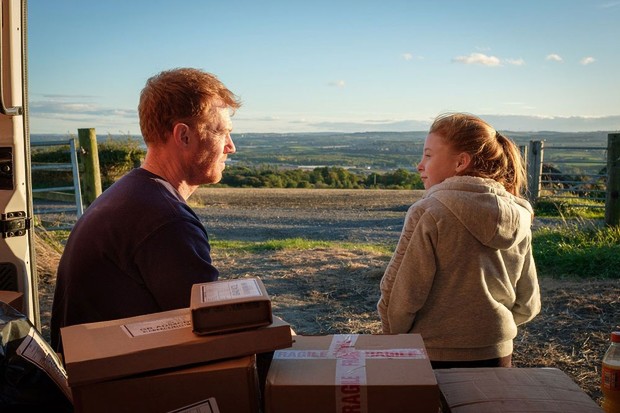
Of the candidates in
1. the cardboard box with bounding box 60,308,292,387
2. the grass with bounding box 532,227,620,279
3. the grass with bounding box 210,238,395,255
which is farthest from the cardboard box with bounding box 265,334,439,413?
the grass with bounding box 210,238,395,255

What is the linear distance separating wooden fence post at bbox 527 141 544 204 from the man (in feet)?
44.2

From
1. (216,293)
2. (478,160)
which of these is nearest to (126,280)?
(216,293)

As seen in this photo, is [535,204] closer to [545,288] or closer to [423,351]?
[545,288]

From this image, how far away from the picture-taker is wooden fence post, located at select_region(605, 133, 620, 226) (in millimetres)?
10258

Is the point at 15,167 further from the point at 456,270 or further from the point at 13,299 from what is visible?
the point at 456,270

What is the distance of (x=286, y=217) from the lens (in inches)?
607

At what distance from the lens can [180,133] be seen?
2.72m

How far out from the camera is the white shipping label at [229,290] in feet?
5.91

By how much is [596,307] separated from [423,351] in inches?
195

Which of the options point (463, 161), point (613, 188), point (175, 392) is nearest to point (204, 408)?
point (175, 392)

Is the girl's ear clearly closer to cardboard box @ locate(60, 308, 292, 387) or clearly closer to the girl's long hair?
the girl's long hair

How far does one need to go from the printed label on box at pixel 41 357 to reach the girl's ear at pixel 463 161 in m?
1.69

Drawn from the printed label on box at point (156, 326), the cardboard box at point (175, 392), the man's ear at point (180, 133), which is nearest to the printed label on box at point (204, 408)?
the cardboard box at point (175, 392)

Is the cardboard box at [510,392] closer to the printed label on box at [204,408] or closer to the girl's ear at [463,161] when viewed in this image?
the printed label on box at [204,408]
